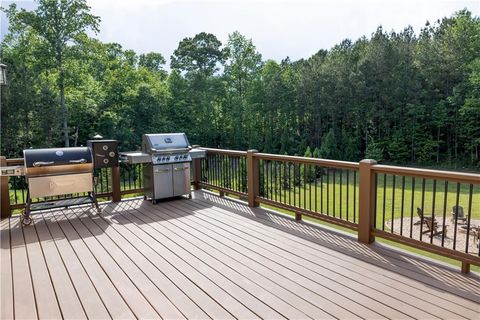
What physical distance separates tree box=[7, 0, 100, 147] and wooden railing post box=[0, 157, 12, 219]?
12.2m

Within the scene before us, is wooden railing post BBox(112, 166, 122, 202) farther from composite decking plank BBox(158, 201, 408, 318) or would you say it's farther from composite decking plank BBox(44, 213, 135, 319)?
composite decking plank BBox(158, 201, 408, 318)

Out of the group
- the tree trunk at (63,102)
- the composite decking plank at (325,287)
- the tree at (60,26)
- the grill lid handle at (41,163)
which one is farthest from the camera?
the tree trunk at (63,102)

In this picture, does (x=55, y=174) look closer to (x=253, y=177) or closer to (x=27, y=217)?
(x=27, y=217)

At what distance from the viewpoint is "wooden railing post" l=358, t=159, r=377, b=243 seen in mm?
3471

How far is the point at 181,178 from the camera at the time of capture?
571cm

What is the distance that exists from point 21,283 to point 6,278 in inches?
8.6

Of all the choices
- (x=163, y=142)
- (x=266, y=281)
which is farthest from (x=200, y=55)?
(x=266, y=281)

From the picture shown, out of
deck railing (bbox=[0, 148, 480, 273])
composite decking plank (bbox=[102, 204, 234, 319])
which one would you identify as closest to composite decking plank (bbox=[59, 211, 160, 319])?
composite decking plank (bbox=[102, 204, 234, 319])

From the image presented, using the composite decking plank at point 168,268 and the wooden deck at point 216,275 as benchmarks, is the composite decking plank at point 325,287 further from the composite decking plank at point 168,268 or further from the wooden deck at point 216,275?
the composite decking plank at point 168,268

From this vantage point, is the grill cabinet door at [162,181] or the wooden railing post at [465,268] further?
the grill cabinet door at [162,181]

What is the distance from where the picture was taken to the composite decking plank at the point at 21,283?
2373 mm

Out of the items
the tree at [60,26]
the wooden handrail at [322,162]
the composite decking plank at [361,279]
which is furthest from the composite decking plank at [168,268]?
the tree at [60,26]

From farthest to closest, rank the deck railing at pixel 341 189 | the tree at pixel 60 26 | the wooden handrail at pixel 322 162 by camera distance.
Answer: the tree at pixel 60 26, the wooden handrail at pixel 322 162, the deck railing at pixel 341 189

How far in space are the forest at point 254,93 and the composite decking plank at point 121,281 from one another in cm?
1290
